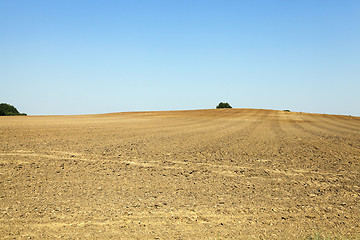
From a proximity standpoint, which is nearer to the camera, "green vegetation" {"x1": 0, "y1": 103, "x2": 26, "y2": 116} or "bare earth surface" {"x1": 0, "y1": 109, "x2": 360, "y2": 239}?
"bare earth surface" {"x1": 0, "y1": 109, "x2": 360, "y2": 239}

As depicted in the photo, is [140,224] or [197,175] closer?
[140,224]

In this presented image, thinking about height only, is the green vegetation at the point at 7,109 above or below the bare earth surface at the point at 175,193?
above

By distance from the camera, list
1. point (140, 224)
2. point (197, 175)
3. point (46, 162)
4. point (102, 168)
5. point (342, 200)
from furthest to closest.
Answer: point (46, 162) → point (102, 168) → point (197, 175) → point (342, 200) → point (140, 224)

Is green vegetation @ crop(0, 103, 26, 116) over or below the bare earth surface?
over

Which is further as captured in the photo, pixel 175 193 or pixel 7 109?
pixel 7 109

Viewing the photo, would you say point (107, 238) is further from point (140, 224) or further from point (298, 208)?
point (298, 208)

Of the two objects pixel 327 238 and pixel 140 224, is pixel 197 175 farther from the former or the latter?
pixel 327 238

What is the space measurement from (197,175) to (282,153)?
15.0 feet

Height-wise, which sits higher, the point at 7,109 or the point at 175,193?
the point at 7,109

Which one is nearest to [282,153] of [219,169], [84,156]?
[219,169]

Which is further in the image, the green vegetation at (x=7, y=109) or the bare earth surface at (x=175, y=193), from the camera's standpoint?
the green vegetation at (x=7, y=109)

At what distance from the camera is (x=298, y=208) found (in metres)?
4.86

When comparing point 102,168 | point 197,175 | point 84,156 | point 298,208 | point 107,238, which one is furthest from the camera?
point 84,156

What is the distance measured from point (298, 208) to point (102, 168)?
16.4 ft
